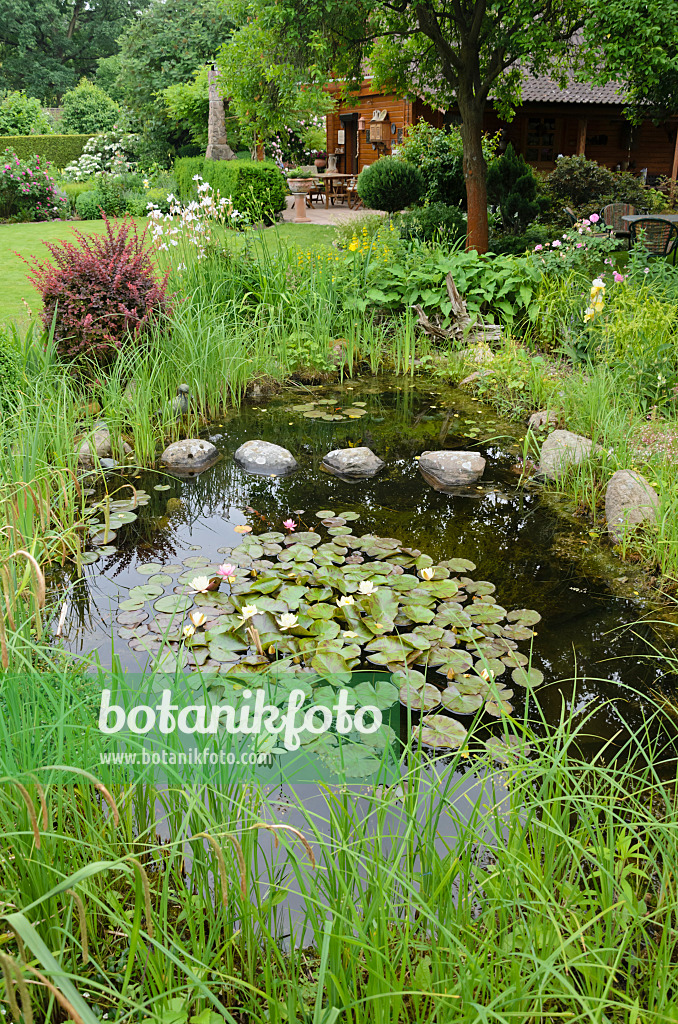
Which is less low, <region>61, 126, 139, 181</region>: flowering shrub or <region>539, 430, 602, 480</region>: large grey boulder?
<region>61, 126, 139, 181</region>: flowering shrub

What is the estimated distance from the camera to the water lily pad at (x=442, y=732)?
8.45ft

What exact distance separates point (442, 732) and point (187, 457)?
3.03 m

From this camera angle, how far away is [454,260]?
7848mm

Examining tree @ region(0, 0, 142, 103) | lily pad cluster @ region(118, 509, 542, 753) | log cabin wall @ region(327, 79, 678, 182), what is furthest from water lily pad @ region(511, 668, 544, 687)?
tree @ region(0, 0, 142, 103)

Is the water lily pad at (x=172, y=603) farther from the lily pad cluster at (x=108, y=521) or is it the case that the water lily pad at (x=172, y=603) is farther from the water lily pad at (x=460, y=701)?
the water lily pad at (x=460, y=701)

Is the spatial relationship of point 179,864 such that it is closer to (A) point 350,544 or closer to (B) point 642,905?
(B) point 642,905

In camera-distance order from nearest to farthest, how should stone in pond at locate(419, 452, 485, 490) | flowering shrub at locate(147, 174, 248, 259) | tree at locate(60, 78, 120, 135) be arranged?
stone in pond at locate(419, 452, 485, 490) → flowering shrub at locate(147, 174, 248, 259) → tree at locate(60, 78, 120, 135)

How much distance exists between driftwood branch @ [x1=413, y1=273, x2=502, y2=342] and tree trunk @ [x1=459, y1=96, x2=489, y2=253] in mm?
1905

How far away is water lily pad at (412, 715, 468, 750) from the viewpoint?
2.58 metres

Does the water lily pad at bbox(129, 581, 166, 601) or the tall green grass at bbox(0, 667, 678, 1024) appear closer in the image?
the tall green grass at bbox(0, 667, 678, 1024)

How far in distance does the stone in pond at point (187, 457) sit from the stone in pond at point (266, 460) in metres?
0.22

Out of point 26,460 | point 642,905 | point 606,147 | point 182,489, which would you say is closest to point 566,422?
point 182,489

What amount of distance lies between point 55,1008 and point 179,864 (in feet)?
1.31

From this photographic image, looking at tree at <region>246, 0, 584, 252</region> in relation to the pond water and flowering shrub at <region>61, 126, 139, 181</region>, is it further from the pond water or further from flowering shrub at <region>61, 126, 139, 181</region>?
flowering shrub at <region>61, 126, 139, 181</region>
